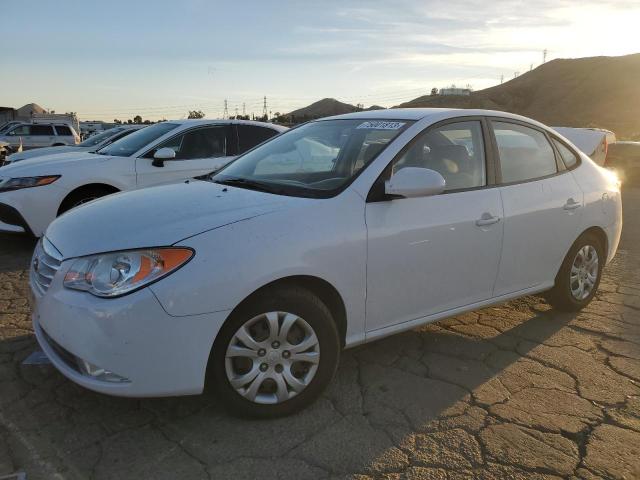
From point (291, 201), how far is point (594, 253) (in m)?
2.91

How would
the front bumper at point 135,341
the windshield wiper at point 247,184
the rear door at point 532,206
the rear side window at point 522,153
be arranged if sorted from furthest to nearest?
the rear side window at point 522,153
the rear door at point 532,206
the windshield wiper at point 247,184
the front bumper at point 135,341

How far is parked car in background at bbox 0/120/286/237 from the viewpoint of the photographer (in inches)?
241

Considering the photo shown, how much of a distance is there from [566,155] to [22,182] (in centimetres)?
561

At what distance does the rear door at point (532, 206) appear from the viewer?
3770mm

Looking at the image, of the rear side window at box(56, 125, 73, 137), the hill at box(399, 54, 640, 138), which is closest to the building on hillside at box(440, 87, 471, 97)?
the hill at box(399, 54, 640, 138)

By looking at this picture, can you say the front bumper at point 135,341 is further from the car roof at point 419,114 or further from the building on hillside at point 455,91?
the building on hillside at point 455,91

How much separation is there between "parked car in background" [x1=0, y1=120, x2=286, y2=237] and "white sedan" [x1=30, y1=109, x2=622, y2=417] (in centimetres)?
291

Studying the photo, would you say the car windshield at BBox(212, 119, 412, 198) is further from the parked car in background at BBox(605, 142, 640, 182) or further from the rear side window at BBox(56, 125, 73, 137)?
the rear side window at BBox(56, 125, 73, 137)

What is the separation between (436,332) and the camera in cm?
409

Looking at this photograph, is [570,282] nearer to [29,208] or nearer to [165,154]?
[165,154]

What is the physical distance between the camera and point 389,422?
2.87m

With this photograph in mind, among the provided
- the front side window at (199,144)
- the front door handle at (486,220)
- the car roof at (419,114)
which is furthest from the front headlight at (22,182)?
the front door handle at (486,220)

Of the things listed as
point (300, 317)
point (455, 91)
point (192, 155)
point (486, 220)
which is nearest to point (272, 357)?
point (300, 317)

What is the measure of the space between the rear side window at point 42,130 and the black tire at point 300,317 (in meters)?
22.9
